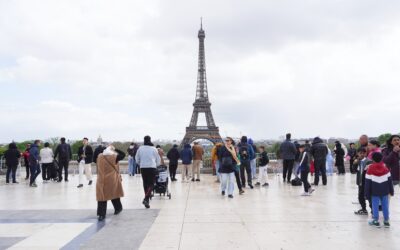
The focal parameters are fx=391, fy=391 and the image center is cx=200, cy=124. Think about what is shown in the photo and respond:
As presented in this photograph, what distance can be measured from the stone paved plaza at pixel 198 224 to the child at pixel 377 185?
345 millimetres

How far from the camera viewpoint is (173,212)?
8391 millimetres

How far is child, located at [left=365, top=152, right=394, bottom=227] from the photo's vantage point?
6.85 m

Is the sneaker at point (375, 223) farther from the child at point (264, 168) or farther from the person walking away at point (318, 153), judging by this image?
the child at point (264, 168)

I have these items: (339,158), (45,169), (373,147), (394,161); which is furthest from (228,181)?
(339,158)

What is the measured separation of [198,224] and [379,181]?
3301 millimetres

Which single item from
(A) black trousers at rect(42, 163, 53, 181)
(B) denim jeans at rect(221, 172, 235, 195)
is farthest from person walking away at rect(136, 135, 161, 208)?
(A) black trousers at rect(42, 163, 53, 181)

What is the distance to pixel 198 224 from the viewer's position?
23.1 ft

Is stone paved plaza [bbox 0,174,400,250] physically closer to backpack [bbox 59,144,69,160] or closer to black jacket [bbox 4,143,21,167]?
backpack [bbox 59,144,69,160]

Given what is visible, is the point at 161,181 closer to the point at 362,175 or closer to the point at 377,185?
the point at 362,175

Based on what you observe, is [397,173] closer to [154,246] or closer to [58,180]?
[154,246]

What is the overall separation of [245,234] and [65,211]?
4.36m

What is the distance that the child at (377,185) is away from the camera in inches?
270

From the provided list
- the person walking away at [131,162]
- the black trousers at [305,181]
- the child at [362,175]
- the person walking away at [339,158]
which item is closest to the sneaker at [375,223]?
the child at [362,175]

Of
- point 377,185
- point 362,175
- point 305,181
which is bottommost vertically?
point 305,181
